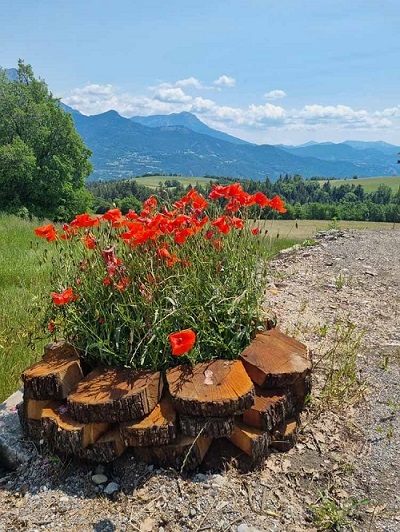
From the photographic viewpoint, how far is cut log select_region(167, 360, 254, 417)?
2.39m

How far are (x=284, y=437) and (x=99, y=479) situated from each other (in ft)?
3.70

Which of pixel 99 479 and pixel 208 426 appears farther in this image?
pixel 99 479

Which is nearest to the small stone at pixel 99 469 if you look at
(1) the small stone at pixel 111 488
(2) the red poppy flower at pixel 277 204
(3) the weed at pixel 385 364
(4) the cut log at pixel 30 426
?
(1) the small stone at pixel 111 488

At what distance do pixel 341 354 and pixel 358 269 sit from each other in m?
3.66

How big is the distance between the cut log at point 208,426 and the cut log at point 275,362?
352mm

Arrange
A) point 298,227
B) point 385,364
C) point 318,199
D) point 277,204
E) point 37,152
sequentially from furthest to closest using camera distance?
point 318,199 → point 37,152 → point 298,227 → point 385,364 → point 277,204

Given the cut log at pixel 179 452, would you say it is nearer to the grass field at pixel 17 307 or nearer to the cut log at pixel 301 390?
the cut log at pixel 301 390

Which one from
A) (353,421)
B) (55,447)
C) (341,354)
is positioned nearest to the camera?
(55,447)

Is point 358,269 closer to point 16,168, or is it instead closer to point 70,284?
point 70,284

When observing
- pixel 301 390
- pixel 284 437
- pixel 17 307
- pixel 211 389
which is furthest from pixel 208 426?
pixel 17 307

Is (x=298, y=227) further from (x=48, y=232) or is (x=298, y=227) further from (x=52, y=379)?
(x=52, y=379)

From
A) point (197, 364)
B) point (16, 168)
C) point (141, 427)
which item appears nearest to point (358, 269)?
point (197, 364)

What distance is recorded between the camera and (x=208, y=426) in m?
2.42

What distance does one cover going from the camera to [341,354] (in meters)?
3.66
